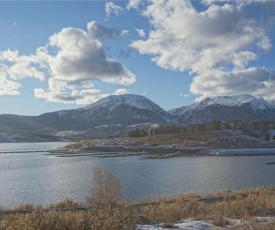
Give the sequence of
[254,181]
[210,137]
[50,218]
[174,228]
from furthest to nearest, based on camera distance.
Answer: [210,137], [254,181], [174,228], [50,218]

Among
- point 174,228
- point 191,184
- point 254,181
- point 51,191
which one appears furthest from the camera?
point 254,181

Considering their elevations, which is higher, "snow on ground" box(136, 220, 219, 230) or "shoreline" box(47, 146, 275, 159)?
"snow on ground" box(136, 220, 219, 230)

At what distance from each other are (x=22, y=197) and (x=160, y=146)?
12895 cm

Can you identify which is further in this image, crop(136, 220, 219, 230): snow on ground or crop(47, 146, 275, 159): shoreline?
crop(47, 146, 275, 159): shoreline

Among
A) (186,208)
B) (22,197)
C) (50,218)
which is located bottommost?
(22,197)

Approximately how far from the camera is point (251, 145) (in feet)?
→ 567

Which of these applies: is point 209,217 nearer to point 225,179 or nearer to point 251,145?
point 225,179

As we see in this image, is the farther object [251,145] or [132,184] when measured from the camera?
[251,145]

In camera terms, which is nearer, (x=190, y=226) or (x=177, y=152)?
(x=190, y=226)

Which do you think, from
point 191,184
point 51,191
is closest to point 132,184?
point 191,184

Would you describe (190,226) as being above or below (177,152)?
above

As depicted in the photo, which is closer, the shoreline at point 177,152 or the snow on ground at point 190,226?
the snow on ground at point 190,226

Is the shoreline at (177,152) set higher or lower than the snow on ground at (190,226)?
lower

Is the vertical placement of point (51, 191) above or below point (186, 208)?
below
